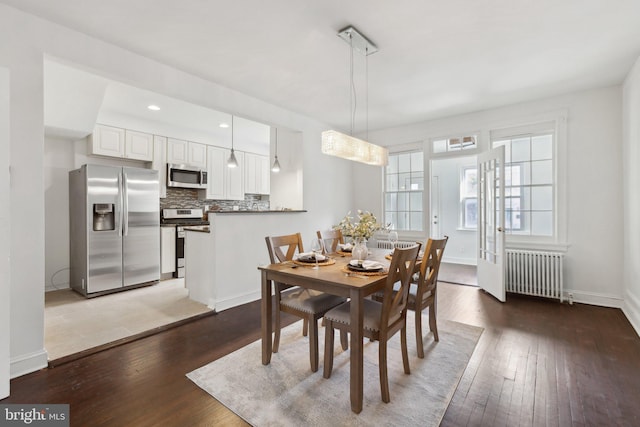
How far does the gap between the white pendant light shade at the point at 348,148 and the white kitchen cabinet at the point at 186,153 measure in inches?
147

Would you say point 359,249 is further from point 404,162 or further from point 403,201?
point 404,162

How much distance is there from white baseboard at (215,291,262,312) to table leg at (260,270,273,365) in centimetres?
137

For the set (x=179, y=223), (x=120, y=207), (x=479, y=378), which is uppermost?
(x=120, y=207)

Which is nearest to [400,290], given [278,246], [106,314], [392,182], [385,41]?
[278,246]

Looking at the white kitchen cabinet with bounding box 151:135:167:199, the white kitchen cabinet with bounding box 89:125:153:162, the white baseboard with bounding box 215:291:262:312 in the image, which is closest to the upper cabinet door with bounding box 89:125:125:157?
Answer: the white kitchen cabinet with bounding box 89:125:153:162

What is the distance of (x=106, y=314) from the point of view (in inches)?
132

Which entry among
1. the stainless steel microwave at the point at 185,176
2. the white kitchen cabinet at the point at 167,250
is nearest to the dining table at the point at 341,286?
the white kitchen cabinet at the point at 167,250

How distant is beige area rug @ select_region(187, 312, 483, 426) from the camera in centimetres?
174

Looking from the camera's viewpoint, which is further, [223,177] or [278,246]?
[223,177]

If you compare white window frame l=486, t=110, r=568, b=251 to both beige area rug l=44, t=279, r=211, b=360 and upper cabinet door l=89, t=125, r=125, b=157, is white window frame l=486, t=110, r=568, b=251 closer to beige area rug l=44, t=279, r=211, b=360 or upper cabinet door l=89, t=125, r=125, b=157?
beige area rug l=44, t=279, r=211, b=360

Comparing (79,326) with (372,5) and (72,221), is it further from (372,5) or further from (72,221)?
(372,5)

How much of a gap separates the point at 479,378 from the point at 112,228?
15.3 feet

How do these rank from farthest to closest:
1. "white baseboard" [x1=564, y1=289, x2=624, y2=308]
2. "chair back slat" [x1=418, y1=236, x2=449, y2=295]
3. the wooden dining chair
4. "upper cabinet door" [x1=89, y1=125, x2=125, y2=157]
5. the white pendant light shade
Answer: "upper cabinet door" [x1=89, y1=125, x2=125, y2=157]
"white baseboard" [x1=564, y1=289, x2=624, y2=308]
the wooden dining chair
the white pendant light shade
"chair back slat" [x1=418, y1=236, x2=449, y2=295]

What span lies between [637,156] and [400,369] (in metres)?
3.18
